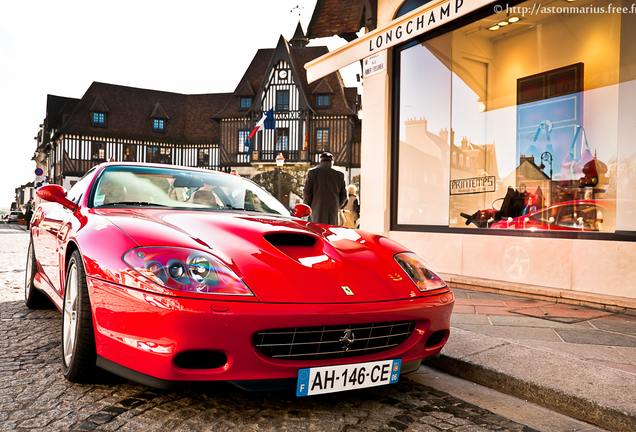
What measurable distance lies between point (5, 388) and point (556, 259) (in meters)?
5.35

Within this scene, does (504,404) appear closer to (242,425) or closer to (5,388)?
(242,425)

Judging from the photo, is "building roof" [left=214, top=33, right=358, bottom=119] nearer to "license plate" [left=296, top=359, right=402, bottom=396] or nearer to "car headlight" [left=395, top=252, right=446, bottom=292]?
"car headlight" [left=395, top=252, right=446, bottom=292]

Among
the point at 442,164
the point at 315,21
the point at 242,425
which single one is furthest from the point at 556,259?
the point at 315,21

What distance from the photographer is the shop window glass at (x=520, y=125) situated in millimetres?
5770

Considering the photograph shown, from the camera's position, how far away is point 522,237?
6.09 m

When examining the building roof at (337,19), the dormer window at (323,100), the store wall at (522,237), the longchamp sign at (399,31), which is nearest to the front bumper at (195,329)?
the store wall at (522,237)

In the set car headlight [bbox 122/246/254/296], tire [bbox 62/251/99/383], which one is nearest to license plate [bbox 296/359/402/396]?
car headlight [bbox 122/246/254/296]

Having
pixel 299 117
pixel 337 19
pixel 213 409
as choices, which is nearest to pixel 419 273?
pixel 213 409

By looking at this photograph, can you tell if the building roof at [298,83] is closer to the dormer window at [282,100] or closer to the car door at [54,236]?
the dormer window at [282,100]

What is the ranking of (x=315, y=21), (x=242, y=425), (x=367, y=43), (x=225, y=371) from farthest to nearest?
(x=315, y=21) < (x=367, y=43) < (x=242, y=425) < (x=225, y=371)

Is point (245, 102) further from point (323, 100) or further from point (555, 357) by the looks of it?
point (555, 357)

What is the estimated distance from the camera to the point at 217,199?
342 centimetres

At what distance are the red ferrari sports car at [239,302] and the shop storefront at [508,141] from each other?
12.1 feet

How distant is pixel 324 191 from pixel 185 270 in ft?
17.0
